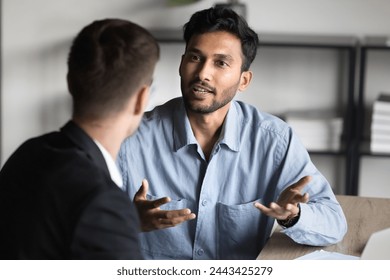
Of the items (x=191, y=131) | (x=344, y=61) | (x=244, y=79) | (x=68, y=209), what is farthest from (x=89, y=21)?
(x=68, y=209)

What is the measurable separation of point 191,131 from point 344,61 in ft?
4.57

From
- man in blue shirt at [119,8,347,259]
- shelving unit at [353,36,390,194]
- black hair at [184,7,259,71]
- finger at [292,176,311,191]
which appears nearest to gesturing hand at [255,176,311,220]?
finger at [292,176,311,191]

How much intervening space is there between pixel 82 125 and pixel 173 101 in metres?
0.53

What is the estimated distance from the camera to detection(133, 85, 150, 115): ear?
1056 mm

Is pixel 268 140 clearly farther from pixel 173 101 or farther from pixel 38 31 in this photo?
pixel 38 31

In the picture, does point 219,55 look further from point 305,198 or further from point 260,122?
point 305,198

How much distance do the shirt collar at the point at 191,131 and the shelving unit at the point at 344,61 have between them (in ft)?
3.75

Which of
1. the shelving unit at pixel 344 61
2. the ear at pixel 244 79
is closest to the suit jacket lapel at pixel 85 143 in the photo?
the ear at pixel 244 79

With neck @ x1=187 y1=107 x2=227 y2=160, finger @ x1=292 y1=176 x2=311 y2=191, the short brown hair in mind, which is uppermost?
the short brown hair

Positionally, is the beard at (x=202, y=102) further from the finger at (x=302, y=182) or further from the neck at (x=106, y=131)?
the neck at (x=106, y=131)

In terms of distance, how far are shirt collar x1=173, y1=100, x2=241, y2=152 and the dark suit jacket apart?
49cm

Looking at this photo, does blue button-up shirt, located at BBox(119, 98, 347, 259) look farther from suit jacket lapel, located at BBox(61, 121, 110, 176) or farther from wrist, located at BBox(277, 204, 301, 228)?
suit jacket lapel, located at BBox(61, 121, 110, 176)

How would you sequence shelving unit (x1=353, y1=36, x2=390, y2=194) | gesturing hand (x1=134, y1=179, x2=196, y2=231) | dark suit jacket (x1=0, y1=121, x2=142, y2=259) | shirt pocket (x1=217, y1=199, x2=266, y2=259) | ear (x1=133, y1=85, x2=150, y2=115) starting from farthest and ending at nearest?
shelving unit (x1=353, y1=36, x2=390, y2=194), shirt pocket (x1=217, y1=199, x2=266, y2=259), gesturing hand (x1=134, y1=179, x2=196, y2=231), ear (x1=133, y1=85, x2=150, y2=115), dark suit jacket (x1=0, y1=121, x2=142, y2=259)
